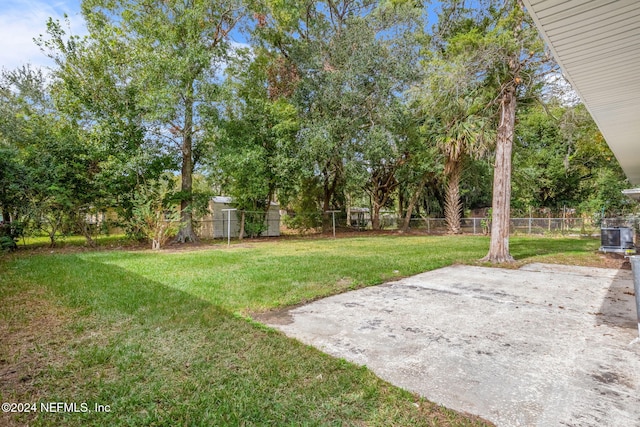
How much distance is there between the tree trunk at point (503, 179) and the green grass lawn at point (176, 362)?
4482 mm

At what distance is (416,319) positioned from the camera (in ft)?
11.7

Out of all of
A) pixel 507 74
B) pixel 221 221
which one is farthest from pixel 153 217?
pixel 507 74

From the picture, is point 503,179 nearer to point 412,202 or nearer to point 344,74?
point 344,74

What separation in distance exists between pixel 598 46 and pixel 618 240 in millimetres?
8166

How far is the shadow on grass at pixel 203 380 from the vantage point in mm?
1846

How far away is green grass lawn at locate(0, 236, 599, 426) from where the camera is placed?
1.87 metres

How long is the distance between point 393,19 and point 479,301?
12.6 metres

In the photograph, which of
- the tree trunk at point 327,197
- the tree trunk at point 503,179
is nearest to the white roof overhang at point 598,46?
the tree trunk at point 503,179

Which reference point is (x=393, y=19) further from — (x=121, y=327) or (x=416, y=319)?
(x=121, y=327)

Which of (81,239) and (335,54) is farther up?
(335,54)

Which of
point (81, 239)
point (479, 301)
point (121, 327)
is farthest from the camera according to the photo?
point (81, 239)

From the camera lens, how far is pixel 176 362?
96.0 inches

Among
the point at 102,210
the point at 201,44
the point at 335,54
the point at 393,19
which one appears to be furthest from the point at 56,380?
the point at 393,19

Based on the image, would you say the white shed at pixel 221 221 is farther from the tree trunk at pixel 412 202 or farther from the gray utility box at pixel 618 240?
the gray utility box at pixel 618 240
